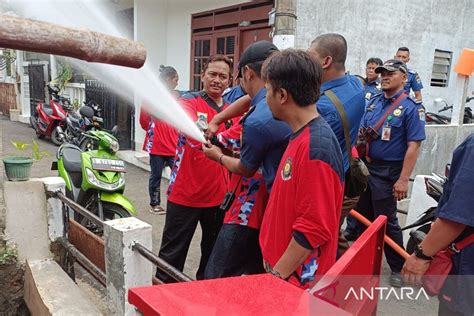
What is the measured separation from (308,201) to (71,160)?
3.42 metres

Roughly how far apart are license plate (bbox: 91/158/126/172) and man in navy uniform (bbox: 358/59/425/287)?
8.06ft

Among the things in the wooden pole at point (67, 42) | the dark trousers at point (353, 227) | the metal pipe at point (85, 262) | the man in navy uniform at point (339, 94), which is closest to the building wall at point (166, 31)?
the dark trousers at point (353, 227)

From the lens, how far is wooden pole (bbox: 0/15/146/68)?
977mm

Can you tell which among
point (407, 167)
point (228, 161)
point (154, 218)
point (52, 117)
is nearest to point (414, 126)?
point (407, 167)

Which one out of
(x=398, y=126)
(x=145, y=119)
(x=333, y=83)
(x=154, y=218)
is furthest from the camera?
(x=145, y=119)

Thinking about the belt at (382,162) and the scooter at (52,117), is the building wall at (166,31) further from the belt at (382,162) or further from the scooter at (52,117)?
the belt at (382,162)

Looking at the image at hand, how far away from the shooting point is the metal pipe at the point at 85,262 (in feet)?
9.22

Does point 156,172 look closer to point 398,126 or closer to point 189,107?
point 189,107

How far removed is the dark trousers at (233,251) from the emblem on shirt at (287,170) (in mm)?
661

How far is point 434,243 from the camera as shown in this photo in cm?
171

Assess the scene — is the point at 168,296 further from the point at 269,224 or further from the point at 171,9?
the point at 171,9

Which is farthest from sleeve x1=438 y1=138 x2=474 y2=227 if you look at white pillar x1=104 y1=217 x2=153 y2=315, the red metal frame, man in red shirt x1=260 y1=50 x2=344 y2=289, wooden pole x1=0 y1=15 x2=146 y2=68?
white pillar x1=104 y1=217 x2=153 y2=315

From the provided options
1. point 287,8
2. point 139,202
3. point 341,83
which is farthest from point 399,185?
point 139,202

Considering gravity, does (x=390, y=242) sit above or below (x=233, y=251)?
below
